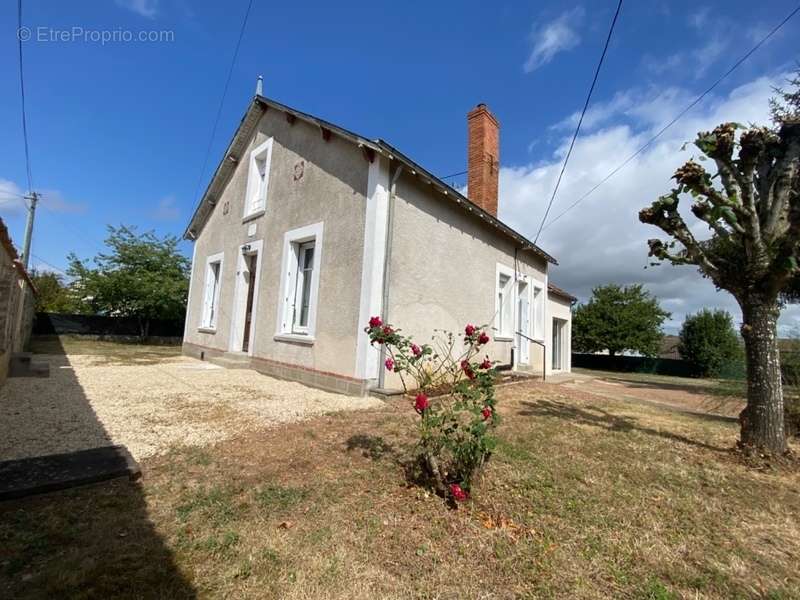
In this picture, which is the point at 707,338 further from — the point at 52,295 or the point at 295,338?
the point at 52,295

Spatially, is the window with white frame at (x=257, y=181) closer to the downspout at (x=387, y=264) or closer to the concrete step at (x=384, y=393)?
the downspout at (x=387, y=264)

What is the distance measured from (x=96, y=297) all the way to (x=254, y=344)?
1314 cm

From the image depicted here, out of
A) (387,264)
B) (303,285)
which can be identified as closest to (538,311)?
(387,264)

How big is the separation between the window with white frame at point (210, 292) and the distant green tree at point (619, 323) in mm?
29922

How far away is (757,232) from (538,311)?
8.91 meters

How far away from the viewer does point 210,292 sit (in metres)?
12.1

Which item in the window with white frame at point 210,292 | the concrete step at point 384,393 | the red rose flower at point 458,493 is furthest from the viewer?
the window with white frame at point 210,292

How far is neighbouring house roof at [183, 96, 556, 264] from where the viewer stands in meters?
6.81

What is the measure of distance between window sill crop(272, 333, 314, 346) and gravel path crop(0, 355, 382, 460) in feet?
2.83

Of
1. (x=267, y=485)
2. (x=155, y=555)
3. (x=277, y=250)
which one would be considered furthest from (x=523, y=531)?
(x=277, y=250)

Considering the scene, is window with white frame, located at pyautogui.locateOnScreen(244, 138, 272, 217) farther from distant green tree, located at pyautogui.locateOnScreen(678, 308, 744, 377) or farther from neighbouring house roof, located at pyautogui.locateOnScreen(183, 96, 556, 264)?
distant green tree, located at pyautogui.locateOnScreen(678, 308, 744, 377)

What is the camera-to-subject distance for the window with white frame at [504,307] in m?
10.5

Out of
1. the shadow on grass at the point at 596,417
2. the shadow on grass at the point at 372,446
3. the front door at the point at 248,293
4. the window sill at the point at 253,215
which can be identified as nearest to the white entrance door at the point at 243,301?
the front door at the point at 248,293

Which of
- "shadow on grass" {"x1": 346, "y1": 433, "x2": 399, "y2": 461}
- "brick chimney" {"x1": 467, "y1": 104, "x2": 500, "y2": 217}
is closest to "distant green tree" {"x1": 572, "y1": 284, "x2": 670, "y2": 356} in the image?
"brick chimney" {"x1": 467, "y1": 104, "x2": 500, "y2": 217}
